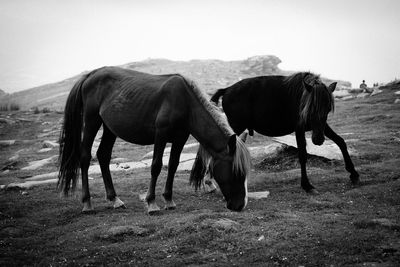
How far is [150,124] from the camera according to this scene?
8336 mm

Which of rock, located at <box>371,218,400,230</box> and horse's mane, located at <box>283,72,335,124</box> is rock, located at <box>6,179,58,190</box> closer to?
horse's mane, located at <box>283,72,335,124</box>

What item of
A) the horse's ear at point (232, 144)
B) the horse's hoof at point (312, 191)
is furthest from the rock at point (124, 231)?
the horse's hoof at point (312, 191)

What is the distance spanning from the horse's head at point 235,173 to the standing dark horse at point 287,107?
2771 millimetres

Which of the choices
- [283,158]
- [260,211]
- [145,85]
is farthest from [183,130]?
[283,158]

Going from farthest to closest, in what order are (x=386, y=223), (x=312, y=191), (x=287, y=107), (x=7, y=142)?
(x=7, y=142) < (x=287, y=107) < (x=312, y=191) < (x=386, y=223)

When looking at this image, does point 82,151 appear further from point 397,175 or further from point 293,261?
point 397,175

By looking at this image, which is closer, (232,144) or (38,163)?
(232,144)

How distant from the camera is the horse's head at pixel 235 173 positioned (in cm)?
728

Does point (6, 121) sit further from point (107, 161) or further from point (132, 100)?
point (132, 100)

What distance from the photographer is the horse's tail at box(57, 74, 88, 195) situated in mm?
9359

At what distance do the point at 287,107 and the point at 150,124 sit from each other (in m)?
4.13

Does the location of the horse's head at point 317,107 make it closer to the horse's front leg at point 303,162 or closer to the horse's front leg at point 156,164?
the horse's front leg at point 303,162

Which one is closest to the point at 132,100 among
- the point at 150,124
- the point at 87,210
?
the point at 150,124

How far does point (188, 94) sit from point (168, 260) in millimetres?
4032
